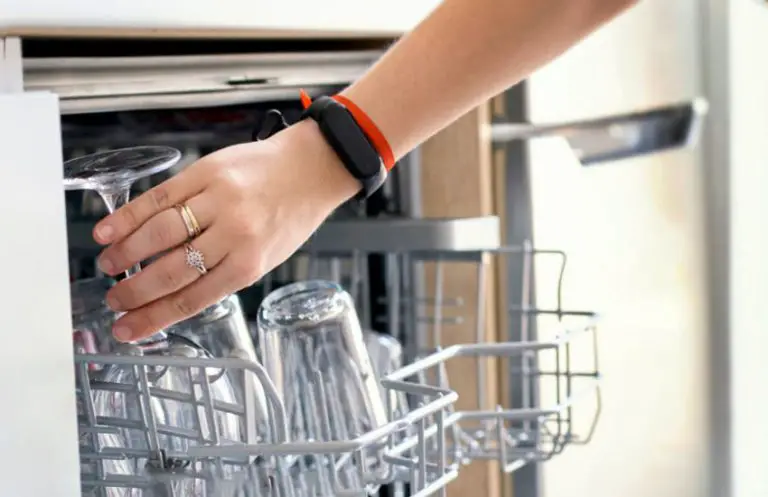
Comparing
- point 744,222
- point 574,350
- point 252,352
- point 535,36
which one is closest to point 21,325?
point 252,352

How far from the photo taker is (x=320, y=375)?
688 mm

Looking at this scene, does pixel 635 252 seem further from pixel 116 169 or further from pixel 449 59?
pixel 116 169

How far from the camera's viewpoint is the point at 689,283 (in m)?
1.76

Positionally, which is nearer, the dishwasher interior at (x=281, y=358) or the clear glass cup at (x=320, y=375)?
the dishwasher interior at (x=281, y=358)

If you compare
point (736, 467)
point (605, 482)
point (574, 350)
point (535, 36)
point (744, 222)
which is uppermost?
point (535, 36)

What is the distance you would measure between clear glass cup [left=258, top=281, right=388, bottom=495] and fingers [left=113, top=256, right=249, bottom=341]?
0.32 ft

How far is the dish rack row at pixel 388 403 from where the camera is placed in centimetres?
56

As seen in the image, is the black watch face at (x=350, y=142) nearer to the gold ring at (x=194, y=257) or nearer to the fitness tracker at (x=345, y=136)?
the fitness tracker at (x=345, y=136)

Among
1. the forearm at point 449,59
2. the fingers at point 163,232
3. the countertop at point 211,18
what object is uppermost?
the countertop at point 211,18

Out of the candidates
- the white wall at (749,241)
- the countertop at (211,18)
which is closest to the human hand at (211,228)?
the countertop at (211,18)

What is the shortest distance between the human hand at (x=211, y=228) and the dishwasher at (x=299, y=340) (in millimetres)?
34

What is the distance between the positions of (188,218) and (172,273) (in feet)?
0.10

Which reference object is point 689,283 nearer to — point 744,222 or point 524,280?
point 744,222

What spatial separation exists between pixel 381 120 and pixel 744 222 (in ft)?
4.36
